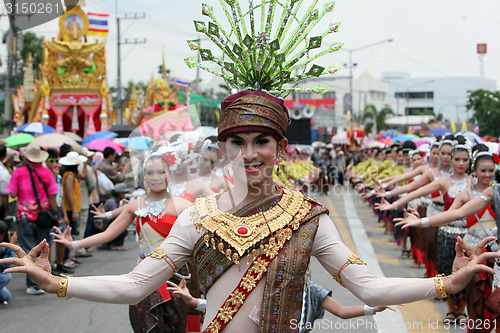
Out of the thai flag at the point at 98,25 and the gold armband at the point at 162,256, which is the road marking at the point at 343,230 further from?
the thai flag at the point at 98,25

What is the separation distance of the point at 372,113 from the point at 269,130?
80.2m

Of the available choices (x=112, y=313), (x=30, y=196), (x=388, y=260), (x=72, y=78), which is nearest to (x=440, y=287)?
(x=112, y=313)

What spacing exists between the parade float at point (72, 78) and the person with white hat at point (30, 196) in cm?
2266

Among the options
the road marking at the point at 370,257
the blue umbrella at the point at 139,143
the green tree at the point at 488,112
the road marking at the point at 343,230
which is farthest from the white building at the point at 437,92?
the blue umbrella at the point at 139,143

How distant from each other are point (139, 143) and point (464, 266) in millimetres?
3477

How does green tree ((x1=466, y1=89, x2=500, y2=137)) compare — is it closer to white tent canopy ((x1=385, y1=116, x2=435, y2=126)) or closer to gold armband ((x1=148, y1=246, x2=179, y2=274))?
white tent canopy ((x1=385, y1=116, x2=435, y2=126))

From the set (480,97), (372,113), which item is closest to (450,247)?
(480,97)

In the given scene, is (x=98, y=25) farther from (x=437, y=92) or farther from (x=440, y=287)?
(x=437, y=92)

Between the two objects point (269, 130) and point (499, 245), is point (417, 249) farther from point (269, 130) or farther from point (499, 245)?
point (269, 130)

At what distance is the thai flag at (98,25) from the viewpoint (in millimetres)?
35547

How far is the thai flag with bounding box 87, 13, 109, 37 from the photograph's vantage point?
3555 centimetres

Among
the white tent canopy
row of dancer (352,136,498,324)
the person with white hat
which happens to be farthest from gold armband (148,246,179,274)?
the white tent canopy

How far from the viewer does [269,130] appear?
9.80 feet

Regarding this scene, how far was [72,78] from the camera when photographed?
32188mm
